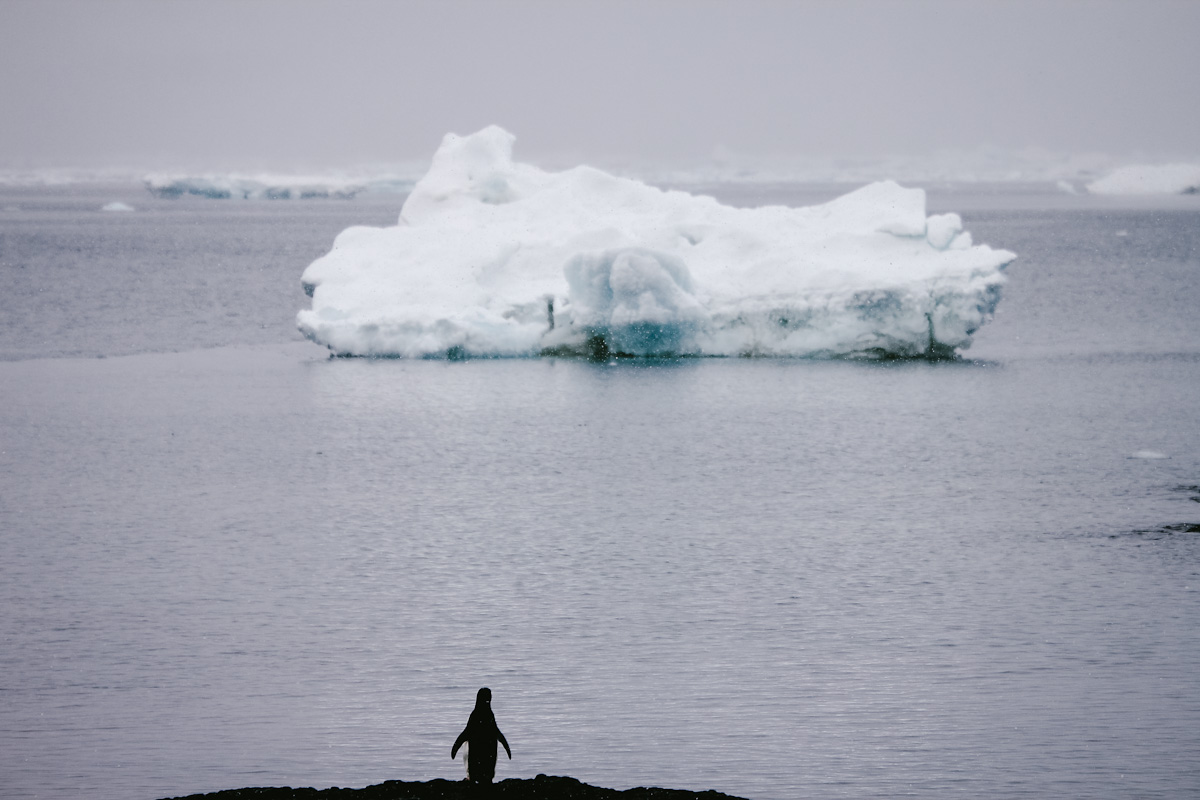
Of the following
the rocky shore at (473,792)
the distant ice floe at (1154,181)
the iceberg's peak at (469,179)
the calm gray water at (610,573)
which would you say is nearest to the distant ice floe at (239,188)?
the distant ice floe at (1154,181)

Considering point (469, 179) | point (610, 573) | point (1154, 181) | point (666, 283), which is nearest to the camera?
point (610, 573)

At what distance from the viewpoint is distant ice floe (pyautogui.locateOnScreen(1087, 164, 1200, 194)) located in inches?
5002

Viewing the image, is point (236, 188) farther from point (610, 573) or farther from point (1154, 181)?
point (610, 573)

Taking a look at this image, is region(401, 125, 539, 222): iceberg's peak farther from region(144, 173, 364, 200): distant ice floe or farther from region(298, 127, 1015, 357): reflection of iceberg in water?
region(144, 173, 364, 200): distant ice floe

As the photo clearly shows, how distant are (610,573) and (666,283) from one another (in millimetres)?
13503

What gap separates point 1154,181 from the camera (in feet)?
426

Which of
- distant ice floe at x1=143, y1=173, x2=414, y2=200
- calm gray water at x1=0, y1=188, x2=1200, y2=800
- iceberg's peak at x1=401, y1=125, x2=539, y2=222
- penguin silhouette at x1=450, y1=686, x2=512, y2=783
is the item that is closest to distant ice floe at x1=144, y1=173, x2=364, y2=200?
distant ice floe at x1=143, y1=173, x2=414, y2=200

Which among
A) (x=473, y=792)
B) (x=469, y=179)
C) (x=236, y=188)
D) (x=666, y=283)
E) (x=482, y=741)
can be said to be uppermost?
(x=236, y=188)

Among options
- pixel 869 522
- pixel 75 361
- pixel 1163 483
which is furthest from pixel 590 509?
pixel 75 361

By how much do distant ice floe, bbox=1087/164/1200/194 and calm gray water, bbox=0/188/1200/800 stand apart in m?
99.2

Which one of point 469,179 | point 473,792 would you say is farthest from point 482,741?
point 469,179

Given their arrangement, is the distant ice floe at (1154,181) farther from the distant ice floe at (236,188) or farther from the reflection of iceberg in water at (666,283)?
the reflection of iceberg in water at (666,283)

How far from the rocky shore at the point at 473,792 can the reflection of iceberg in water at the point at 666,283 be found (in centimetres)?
2050

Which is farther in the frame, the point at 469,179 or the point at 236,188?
the point at 236,188
